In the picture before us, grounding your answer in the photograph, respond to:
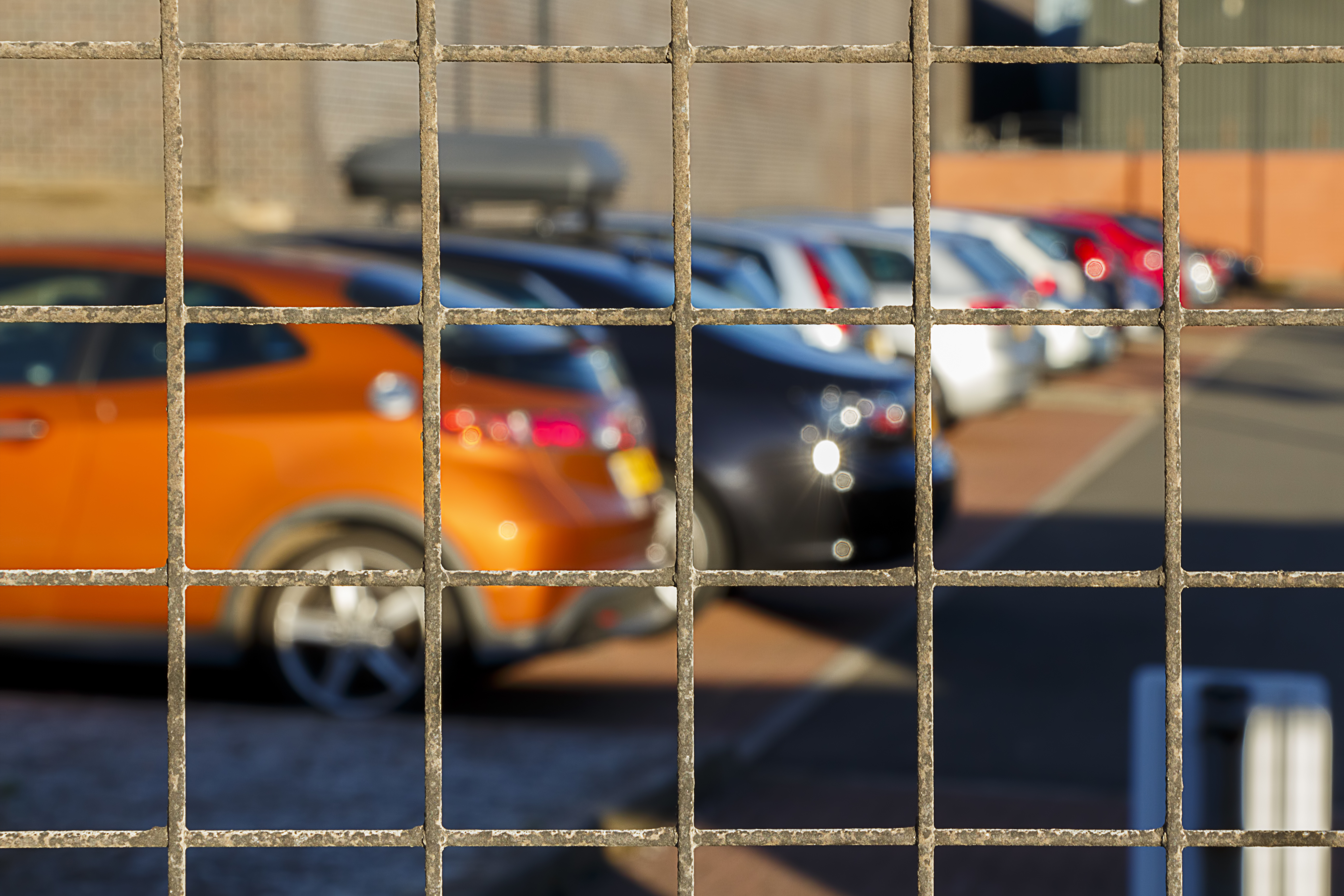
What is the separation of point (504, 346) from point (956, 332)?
8402mm

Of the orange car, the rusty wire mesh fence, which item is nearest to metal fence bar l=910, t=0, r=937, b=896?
the rusty wire mesh fence

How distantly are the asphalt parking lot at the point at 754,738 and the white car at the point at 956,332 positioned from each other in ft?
11.8

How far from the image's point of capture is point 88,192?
16.1m

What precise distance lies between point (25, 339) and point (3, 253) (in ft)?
1.47

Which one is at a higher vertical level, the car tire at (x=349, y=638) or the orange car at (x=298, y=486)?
the orange car at (x=298, y=486)

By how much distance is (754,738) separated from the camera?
6117mm

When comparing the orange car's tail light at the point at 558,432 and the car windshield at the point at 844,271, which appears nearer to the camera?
the orange car's tail light at the point at 558,432

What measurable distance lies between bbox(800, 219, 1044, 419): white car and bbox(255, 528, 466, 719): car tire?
26.0 feet

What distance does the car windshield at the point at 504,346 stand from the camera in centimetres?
632

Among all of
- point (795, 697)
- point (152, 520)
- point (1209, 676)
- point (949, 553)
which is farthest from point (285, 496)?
point (949, 553)

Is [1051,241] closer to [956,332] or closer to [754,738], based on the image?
[956,332]

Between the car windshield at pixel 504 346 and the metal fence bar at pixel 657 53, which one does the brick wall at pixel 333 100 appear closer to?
the car windshield at pixel 504 346

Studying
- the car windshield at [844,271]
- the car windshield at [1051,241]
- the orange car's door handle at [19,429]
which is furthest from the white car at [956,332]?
the orange car's door handle at [19,429]

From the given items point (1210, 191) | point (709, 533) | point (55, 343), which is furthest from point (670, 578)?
point (1210, 191)
